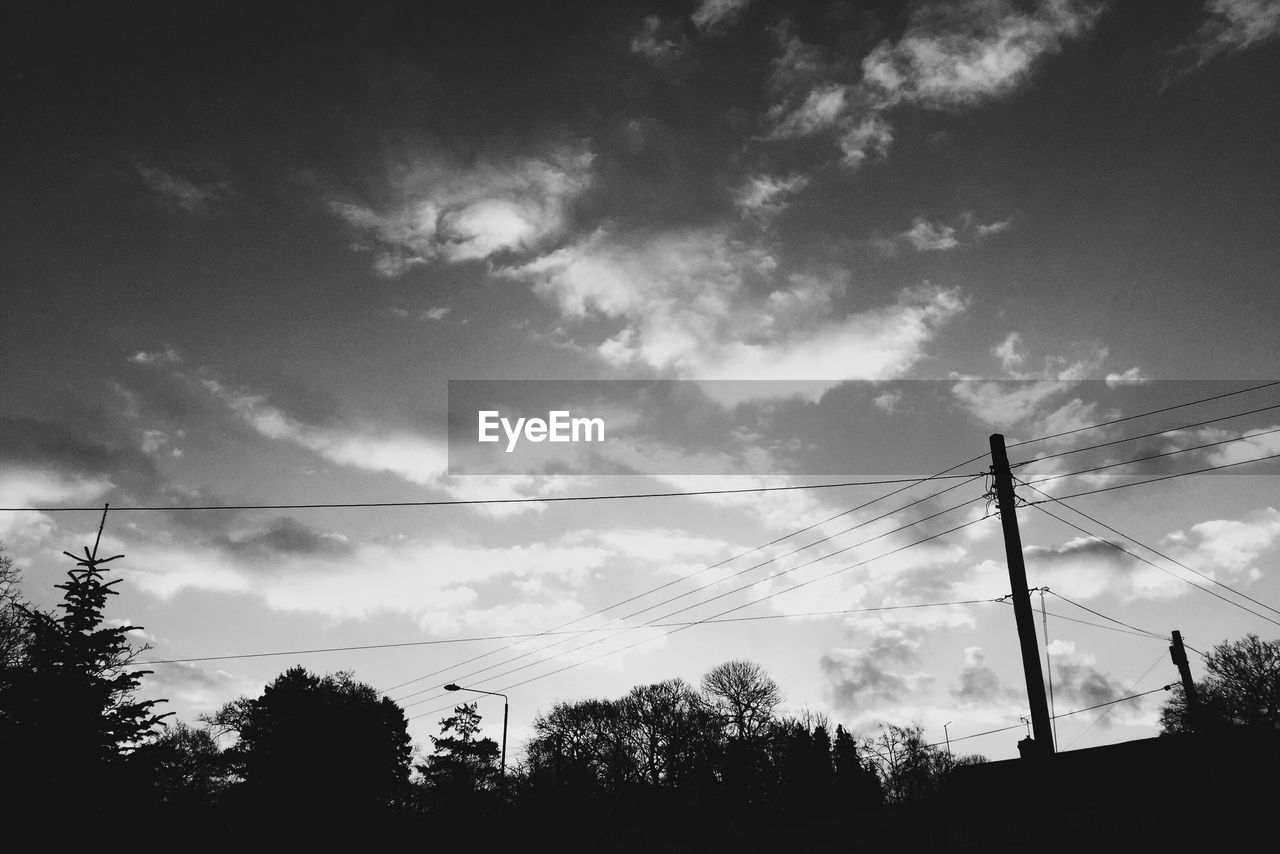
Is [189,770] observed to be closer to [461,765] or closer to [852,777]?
[461,765]

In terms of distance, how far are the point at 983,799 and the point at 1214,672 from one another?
40.7m

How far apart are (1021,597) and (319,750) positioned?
65370 mm

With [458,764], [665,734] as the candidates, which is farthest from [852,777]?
[458,764]

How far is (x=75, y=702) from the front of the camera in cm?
2912

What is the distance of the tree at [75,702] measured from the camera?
90.9 ft

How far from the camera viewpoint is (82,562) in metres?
30.2

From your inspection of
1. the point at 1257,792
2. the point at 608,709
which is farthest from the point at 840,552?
the point at 608,709

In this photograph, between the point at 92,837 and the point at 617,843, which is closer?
the point at 92,837

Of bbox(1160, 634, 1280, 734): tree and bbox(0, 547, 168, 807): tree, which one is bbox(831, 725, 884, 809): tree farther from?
bbox(0, 547, 168, 807): tree

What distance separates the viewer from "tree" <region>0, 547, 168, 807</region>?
27.7 meters

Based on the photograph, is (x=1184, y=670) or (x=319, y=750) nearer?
(x=1184, y=670)

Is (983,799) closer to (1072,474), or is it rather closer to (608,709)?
(1072,474)

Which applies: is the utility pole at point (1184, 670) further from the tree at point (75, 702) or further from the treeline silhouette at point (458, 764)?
the tree at point (75, 702)

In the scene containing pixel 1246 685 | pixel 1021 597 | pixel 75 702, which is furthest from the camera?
pixel 1246 685
